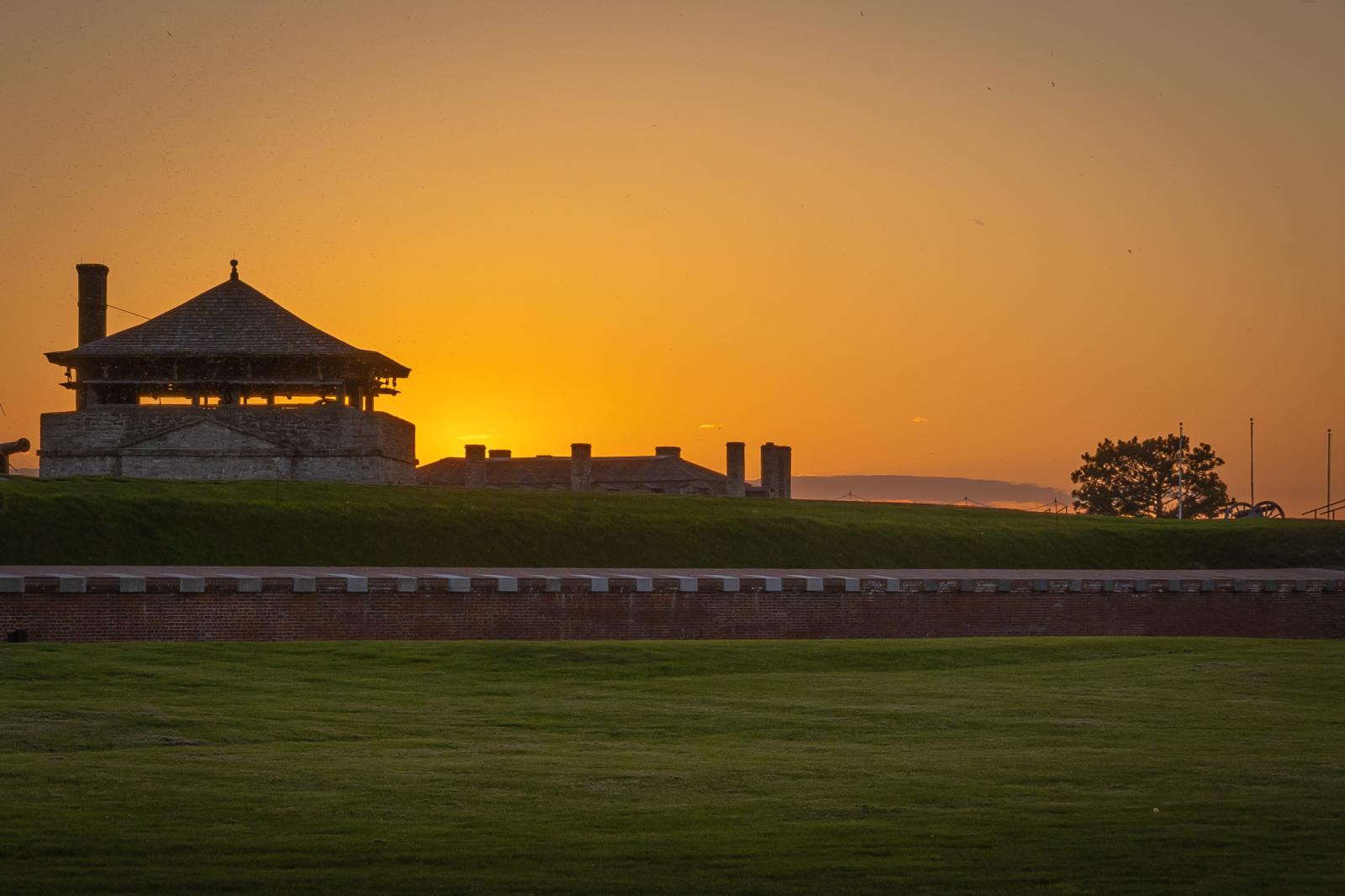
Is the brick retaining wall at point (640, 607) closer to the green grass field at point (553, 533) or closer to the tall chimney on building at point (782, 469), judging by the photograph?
the green grass field at point (553, 533)

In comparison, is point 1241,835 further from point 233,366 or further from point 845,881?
point 233,366

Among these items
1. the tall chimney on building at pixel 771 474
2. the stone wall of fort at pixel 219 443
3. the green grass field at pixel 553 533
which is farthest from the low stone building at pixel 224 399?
the tall chimney on building at pixel 771 474

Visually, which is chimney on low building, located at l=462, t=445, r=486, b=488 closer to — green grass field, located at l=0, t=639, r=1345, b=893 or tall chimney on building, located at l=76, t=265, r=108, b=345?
tall chimney on building, located at l=76, t=265, r=108, b=345

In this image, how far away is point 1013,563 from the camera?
1762 inches

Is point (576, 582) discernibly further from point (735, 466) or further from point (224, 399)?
point (735, 466)

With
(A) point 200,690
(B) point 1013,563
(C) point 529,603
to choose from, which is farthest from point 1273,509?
(A) point 200,690

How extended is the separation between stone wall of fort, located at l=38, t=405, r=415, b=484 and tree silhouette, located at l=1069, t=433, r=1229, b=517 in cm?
5763

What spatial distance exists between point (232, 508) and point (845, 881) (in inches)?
1218

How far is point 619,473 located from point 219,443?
1687 inches

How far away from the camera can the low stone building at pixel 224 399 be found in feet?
170

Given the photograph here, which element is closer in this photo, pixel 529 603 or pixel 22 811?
pixel 22 811

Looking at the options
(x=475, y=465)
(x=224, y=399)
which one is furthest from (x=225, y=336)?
(x=475, y=465)

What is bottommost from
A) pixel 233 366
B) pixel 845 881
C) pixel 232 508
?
pixel 845 881

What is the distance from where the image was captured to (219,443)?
51.8 m
